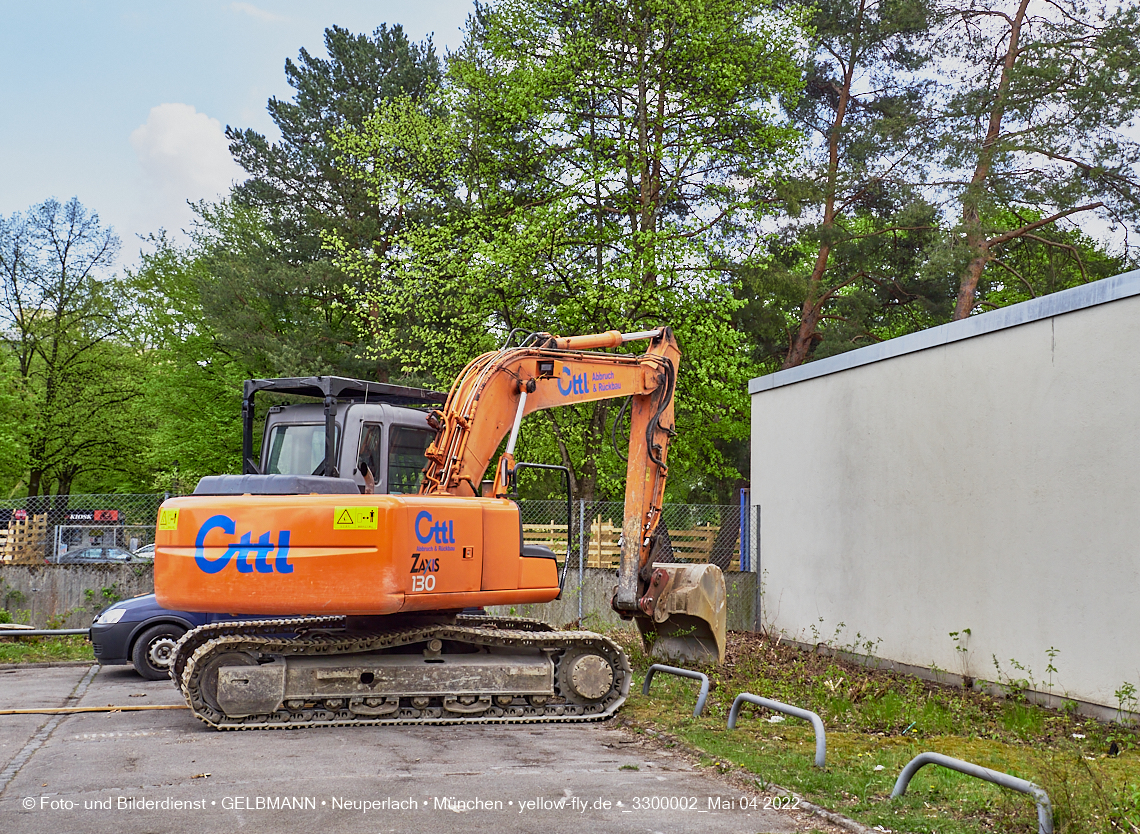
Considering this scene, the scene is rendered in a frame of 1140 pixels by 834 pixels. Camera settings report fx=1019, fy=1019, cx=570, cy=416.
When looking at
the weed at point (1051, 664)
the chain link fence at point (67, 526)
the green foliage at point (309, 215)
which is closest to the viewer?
the weed at point (1051, 664)

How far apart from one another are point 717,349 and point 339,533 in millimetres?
16109

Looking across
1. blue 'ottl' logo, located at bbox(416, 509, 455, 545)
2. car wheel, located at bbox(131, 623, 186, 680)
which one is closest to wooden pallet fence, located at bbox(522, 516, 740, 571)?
car wheel, located at bbox(131, 623, 186, 680)

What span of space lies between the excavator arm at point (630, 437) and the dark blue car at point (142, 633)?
3.84 meters

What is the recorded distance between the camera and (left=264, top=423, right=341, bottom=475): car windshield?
10.8m

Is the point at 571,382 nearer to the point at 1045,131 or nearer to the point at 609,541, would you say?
the point at 609,541

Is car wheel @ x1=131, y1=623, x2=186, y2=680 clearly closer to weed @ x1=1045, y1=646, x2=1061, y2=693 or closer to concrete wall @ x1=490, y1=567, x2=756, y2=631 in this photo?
concrete wall @ x1=490, y1=567, x2=756, y2=631

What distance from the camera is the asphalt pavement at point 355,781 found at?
5.62m

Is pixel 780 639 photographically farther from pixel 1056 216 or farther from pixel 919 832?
pixel 1056 216

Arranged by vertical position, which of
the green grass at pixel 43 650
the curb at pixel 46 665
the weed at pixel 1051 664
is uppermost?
the weed at pixel 1051 664

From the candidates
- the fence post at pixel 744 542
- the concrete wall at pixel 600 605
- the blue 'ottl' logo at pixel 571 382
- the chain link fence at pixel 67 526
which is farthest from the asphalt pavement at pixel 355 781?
the chain link fence at pixel 67 526

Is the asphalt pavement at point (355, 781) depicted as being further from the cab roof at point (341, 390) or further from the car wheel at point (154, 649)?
the cab roof at point (341, 390)

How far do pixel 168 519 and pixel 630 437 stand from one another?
4.61 m

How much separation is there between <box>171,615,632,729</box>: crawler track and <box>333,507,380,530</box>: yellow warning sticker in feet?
3.67

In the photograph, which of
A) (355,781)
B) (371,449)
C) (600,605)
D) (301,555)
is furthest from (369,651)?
(600,605)
